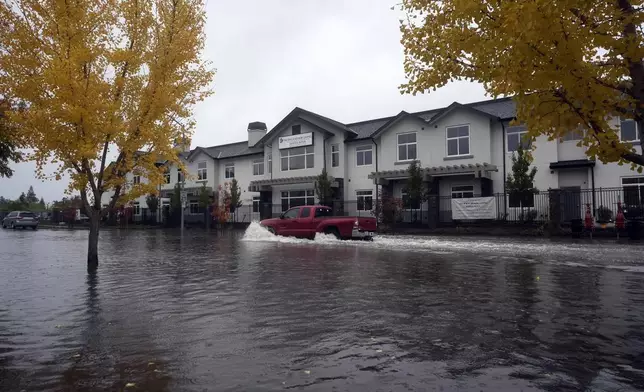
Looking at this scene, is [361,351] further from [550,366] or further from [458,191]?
[458,191]

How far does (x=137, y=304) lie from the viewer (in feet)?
22.2

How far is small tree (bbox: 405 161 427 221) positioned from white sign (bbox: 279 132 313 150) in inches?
393

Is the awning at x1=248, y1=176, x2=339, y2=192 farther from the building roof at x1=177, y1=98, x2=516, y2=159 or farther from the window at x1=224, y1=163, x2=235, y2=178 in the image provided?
the window at x1=224, y1=163, x2=235, y2=178

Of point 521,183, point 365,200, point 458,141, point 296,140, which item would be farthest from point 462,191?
point 296,140

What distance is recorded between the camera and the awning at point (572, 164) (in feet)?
79.7

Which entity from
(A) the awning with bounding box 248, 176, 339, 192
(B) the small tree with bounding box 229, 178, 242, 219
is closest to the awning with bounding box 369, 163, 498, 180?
(A) the awning with bounding box 248, 176, 339, 192

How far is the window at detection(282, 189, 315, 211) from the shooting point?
36.2 metres

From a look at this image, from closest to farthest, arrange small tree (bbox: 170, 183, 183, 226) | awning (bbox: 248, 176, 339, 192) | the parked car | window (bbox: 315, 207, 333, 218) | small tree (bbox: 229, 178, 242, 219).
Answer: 1. window (bbox: 315, 207, 333, 218)
2. awning (bbox: 248, 176, 339, 192)
3. small tree (bbox: 229, 178, 242, 219)
4. the parked car
5. small tree (bbox: 170, 183, 183, 226)

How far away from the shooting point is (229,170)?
4375cm

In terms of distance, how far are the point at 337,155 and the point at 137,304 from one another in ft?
95.4

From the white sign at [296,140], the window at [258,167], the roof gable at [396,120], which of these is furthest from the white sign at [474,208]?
the window at [258,167]

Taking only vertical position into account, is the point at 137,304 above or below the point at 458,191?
below

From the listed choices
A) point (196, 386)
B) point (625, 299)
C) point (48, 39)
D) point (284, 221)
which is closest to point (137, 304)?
point (196, 386)

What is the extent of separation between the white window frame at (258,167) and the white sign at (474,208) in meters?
18.9
